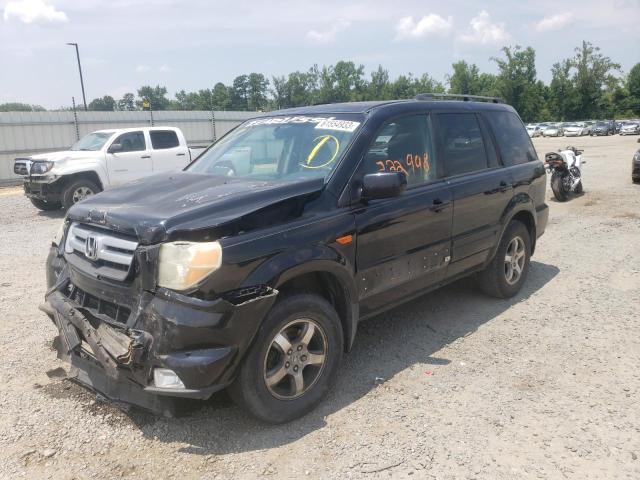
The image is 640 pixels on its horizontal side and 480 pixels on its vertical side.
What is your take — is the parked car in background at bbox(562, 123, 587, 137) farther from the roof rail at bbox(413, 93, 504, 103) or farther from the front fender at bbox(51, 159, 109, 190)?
the roof rail at bbox(413, 93, 504, 103)

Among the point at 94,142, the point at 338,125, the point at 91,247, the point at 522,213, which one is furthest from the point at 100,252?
the point at 94,142

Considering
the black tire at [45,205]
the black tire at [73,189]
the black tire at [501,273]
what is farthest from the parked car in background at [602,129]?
the black tire at [501,273]

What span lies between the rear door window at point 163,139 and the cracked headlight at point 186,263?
35.2ft

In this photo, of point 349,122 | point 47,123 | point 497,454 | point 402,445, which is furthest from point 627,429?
point 47,123

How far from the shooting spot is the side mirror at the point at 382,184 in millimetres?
3465

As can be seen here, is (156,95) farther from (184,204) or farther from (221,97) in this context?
(184,204)

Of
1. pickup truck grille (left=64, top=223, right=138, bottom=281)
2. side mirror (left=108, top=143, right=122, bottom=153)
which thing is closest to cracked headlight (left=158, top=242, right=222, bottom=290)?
pickup truck grille (left=64, top=223, right=138, bottom=281)

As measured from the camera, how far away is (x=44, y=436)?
3152mm

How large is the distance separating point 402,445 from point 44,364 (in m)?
2.81

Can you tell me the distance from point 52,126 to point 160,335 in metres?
20.1

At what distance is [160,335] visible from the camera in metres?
2.79

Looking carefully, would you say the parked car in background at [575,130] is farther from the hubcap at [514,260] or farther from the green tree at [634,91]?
the hubcap at [514,260]

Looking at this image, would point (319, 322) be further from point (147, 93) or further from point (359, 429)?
point (147, 93)

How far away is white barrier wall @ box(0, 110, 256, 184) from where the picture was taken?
738 inches
